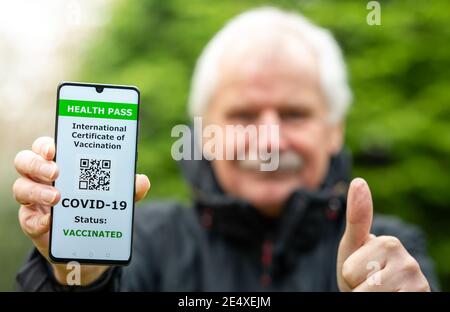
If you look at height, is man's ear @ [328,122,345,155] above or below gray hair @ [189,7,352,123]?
below

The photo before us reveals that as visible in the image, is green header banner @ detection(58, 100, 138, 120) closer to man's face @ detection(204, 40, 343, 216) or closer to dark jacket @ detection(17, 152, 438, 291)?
dark jacket @ detection(17, 152, 438, 291)

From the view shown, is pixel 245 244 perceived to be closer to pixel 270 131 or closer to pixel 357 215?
pixel 270 131

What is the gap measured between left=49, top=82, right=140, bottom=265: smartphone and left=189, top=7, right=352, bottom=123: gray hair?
130 centimetres

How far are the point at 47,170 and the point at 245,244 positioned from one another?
1236 mm

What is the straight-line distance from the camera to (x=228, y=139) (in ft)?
8.19

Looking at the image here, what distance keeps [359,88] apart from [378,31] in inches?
11.9

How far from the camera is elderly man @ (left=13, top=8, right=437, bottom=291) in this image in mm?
2264

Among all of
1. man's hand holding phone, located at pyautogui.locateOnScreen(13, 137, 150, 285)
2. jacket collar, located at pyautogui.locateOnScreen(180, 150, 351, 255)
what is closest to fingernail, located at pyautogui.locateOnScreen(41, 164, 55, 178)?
man's hand holding phone, located at pyautogui.locateOnScreen(13, 137, 150, 285)

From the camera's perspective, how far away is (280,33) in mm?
2529

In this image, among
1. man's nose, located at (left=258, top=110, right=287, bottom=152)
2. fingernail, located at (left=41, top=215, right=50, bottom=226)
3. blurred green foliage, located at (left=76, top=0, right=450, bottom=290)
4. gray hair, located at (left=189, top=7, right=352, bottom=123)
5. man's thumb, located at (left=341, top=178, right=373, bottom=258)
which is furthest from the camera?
blurred green foliage, located at (left=76, top=0, right=450, bottom=290)

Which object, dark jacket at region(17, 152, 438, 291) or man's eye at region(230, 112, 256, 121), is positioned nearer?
dark jacket at region(17, 152, 438, 291)

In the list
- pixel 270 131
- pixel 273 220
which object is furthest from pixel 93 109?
pixel 273 220
